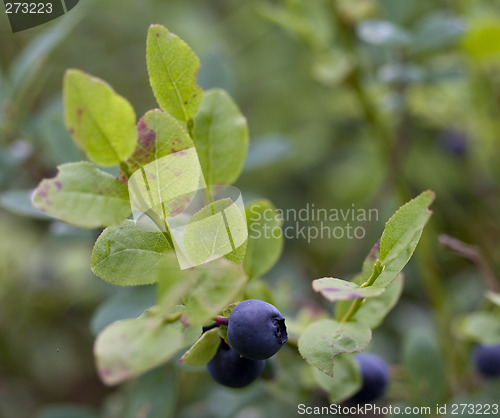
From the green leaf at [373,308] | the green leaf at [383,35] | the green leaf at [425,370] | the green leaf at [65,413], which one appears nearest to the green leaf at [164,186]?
the green leaf at [373,308]

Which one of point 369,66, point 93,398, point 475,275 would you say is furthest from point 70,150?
point 475,275

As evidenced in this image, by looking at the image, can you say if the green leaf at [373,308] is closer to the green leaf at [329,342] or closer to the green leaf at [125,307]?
the green leaf at [329,342]

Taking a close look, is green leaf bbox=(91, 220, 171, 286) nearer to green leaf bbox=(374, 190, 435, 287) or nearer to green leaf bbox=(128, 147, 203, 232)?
green leaf bbox=(128, 147, 203, 232)

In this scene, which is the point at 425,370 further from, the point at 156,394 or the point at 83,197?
the point at 83,197

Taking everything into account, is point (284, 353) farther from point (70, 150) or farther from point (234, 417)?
point (70, 150)

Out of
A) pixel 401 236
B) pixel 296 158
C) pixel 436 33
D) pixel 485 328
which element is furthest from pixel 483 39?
pixel 401 236

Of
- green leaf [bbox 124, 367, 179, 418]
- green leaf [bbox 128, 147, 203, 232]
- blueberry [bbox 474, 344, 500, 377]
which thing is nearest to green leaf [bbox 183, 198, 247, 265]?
green leaf [bbox 128, 147, 203, 232]
